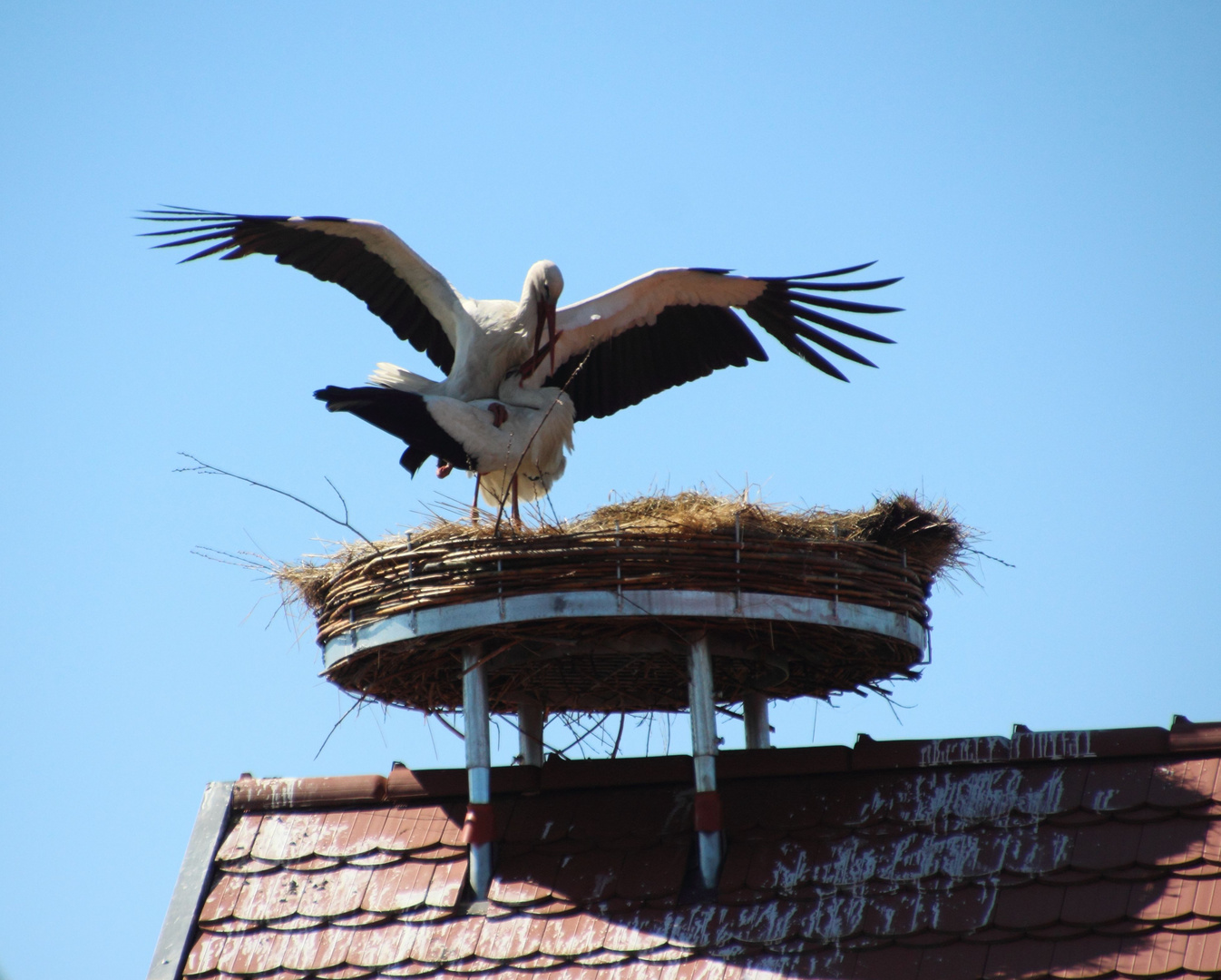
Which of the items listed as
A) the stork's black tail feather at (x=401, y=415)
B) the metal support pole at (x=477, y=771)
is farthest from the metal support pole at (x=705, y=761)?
the stork's black tail feather at (x=401, y=415)

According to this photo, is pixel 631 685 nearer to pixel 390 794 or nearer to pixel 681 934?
pixel 390 794

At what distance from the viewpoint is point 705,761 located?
226 inches

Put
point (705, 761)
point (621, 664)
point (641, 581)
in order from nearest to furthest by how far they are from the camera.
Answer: point (641, 581)
point (705, 761)
point (621, 664)

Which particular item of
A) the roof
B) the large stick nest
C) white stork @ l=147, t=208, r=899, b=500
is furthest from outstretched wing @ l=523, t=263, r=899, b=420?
the roof

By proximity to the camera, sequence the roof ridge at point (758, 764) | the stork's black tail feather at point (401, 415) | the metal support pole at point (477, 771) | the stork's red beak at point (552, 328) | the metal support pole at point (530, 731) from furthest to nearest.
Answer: the stork's red beak at point (552, 328)
the metal support pole at point (530, 731)
the stork's black tail feather at point (401, 415)
the metal support pole at point (477, 771)
the roof ridge at point (758, 764)

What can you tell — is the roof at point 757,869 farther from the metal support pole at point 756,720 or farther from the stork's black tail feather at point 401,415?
the stork's black tail feather at point 401,415

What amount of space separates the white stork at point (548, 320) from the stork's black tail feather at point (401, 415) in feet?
0.07

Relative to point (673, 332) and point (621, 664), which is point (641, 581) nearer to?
point (621, 664)

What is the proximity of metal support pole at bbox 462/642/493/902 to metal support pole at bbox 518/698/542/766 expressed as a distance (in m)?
1.02

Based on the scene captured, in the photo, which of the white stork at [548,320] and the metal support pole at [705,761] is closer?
the metal support pole at [705,761]

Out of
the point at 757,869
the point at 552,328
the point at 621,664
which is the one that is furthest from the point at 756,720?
the point at 552,328

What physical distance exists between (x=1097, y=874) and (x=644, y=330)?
11.6 ft

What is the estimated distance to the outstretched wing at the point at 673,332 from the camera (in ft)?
23.8

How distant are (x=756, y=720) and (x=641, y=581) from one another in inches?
66.6
